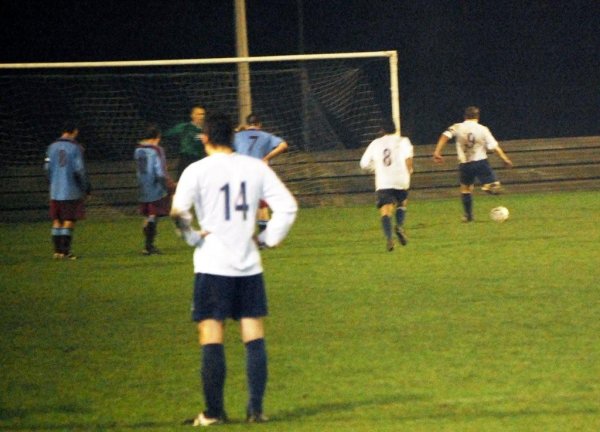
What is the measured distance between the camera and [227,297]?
702 centimetres

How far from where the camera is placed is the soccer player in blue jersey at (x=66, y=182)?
16.4m

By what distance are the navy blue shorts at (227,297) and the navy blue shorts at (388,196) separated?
31.2ft

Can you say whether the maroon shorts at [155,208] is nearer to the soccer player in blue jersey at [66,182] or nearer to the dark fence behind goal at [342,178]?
the soccer player in blue jersey at [66,182]

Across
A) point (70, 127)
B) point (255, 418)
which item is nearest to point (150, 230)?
point (70, 127)

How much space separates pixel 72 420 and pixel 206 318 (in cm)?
105

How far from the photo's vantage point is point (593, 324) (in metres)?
10.1

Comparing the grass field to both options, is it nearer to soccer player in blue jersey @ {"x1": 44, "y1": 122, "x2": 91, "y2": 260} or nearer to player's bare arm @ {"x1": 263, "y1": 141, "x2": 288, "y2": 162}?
soccer player in blue jersey @ {"x1": 44, "y1": 122, "x2": 91, "y2": 260}

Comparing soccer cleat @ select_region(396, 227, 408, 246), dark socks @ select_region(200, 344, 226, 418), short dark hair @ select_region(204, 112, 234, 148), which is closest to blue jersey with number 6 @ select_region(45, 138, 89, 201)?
soccer cleat @ select_region(396, 227, 408, 246)

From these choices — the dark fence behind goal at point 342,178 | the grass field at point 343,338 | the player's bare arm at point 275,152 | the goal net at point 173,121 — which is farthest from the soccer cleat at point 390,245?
the dark fence behind goal at point 342,178

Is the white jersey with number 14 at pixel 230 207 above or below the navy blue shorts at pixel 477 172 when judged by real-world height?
below

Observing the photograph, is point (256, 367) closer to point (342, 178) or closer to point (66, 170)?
point (66, 170)

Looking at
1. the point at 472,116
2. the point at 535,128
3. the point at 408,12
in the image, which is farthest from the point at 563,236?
the point at 408,12

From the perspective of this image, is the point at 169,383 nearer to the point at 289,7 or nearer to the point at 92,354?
the point at 92,354

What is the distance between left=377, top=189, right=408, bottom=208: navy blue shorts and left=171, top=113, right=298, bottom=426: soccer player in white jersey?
9500 mm
